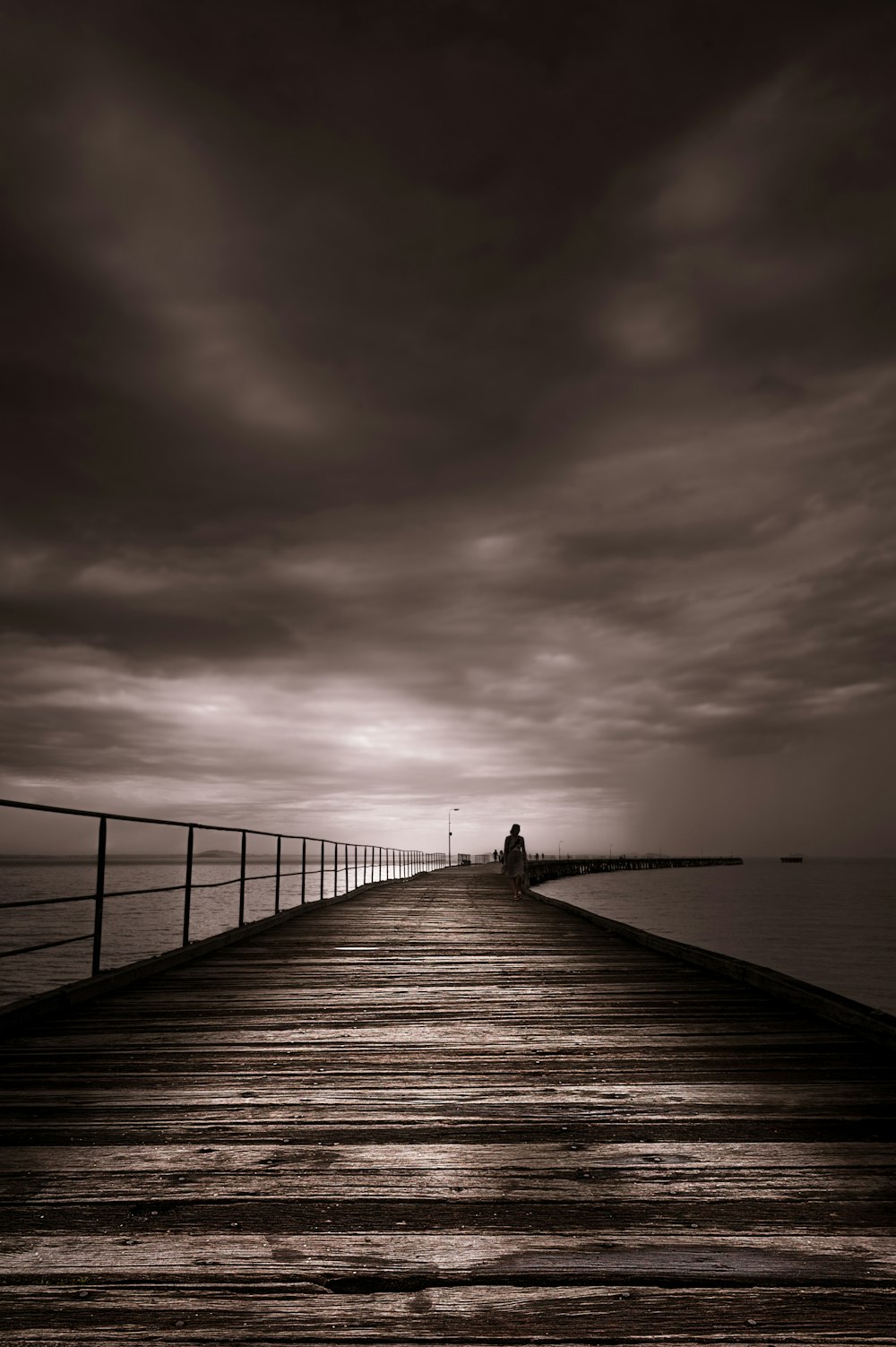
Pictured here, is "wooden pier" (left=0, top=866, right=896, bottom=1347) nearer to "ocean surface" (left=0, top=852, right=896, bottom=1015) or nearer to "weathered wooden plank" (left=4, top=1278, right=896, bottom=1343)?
"weathered wooden plank" (left=4, top=1278, right=896, bottom=1343)

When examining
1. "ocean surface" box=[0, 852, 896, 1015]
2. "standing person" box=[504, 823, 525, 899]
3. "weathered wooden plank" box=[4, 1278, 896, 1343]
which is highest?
"standing person" box=[504, 823, 525, 899]

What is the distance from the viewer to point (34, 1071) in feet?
13.8

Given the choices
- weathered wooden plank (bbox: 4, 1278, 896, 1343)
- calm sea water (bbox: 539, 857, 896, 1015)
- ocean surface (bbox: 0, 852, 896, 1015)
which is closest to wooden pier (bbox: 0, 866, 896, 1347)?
weathered wooden plank (bbox: 4, 1278, 896, 1343)

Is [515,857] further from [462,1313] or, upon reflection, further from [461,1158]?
[462,1313]

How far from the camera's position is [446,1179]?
2898 millimetres

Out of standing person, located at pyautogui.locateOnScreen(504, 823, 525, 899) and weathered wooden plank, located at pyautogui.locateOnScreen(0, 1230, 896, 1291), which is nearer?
weathered wooden plank, located at pyautogui.locateOnScreen(0, 1230, 896, 1291)

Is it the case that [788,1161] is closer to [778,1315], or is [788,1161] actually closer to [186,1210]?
[778,1315]

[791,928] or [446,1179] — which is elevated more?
[446,1179]

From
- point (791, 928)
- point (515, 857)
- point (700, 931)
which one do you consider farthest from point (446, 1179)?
point (791, 928)

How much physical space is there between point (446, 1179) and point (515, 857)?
15401 millimetres

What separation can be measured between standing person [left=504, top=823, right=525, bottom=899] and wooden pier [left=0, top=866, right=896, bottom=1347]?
11950mm

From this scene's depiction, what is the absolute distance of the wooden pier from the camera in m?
2.11

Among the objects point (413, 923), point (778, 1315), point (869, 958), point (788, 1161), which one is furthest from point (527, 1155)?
point (869, 958)

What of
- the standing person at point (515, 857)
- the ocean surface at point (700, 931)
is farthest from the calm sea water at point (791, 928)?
the standing person at point (515, 857)
